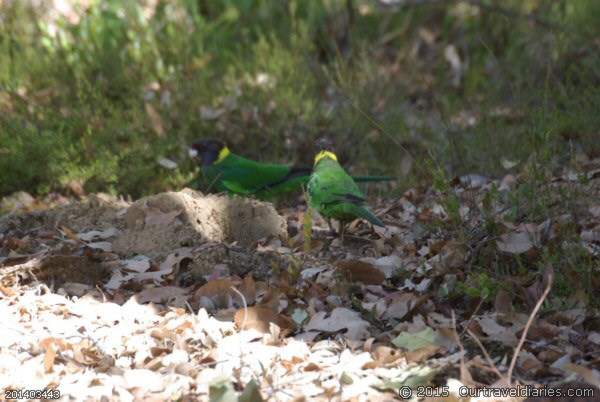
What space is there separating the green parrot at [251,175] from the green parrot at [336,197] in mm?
1007

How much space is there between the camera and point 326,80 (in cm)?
702

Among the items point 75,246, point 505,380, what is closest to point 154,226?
point 75,246

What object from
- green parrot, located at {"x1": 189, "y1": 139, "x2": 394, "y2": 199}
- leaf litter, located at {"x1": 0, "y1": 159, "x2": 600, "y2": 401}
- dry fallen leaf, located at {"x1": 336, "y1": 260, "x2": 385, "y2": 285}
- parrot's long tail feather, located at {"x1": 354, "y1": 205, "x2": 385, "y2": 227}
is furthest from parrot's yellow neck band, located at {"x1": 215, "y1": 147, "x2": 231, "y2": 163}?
dry fallen leaf, located at {"x1": 336, "y1": 260, "x2": 385, "y2": 285}

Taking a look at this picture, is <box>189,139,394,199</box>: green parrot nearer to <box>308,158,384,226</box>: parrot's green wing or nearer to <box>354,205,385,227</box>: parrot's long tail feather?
<box>308,158,384,226</box>: parrot's green wing

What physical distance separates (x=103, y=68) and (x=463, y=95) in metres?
3.30

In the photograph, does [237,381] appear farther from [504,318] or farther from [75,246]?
[75,246]

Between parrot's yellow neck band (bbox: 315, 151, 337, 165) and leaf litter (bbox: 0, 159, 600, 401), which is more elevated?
leaf litter (bbox: 0, 159, 600, 401)

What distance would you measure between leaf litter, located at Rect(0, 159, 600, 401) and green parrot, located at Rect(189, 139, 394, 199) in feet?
3.58

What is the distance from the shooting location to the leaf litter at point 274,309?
9.46 feet

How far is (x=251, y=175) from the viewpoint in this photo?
5781mm

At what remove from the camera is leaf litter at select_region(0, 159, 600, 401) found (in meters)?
2.88

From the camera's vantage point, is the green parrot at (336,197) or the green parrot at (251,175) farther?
the green parrot at (251,175)

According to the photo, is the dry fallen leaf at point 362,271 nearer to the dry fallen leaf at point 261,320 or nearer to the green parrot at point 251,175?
the dry fallen leaf at point 261,320

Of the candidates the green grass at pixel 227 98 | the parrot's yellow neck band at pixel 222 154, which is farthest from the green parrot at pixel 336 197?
the parrot's yellow neck band at pixel 222 154
